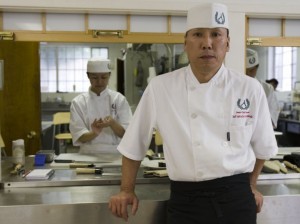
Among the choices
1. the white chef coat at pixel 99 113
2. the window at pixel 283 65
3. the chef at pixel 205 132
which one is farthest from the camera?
the window at pixel 283 65

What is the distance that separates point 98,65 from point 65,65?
172 mm

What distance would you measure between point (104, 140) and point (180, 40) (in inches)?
25.5

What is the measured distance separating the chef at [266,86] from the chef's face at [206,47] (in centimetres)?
67

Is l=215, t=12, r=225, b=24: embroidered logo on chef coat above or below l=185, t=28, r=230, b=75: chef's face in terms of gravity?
above

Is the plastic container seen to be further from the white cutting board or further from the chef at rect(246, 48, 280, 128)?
the chef at rect(246, 48, 280, 128)

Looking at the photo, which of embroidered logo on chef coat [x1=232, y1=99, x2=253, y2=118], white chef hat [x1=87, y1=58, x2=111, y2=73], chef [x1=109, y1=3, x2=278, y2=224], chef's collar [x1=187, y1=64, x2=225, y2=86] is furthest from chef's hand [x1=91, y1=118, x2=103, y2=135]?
embroidered logo on chef coat [x1=232, y1=99, x2=253, y2=118]

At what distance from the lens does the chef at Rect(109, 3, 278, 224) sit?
1063 millimetres

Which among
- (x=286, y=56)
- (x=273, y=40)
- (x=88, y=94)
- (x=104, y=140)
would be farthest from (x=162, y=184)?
(x=286, y=56)

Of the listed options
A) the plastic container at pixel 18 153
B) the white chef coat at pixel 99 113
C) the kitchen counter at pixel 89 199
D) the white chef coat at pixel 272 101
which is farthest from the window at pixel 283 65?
the plastic container at pixel 18 153

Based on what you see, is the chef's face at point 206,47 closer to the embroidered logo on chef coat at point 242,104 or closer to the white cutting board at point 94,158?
the embroidered logo on chef coat at point 242,104

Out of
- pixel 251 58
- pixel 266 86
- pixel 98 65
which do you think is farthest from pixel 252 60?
pixel 98 65

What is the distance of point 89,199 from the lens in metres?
1.22

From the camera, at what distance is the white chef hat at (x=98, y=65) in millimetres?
1658

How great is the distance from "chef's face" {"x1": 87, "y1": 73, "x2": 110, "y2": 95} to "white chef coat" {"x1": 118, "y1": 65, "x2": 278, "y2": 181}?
0.57m
